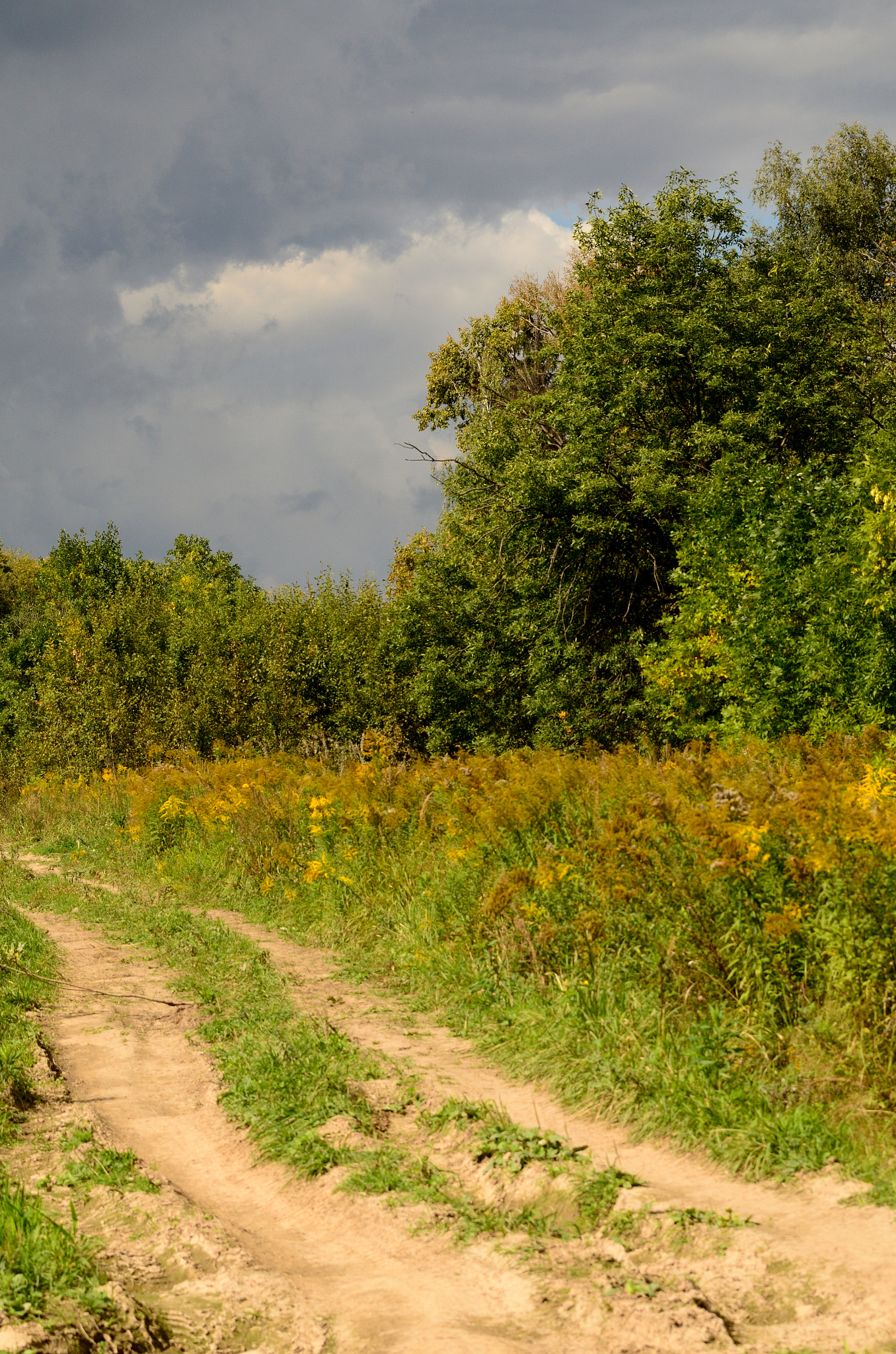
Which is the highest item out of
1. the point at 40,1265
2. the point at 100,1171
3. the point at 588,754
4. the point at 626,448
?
the point at 626,448

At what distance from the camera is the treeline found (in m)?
13.2

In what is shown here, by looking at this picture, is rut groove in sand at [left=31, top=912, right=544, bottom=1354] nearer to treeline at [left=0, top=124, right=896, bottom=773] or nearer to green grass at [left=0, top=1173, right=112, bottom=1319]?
green grass at [left=0, top=1173, right=112, bottom=1319]

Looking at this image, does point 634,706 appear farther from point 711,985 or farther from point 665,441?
point 711,985

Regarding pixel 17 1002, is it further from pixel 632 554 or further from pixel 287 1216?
pixel 632 554

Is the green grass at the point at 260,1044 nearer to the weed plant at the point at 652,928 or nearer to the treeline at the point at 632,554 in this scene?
the weed plant at the point at 652,928

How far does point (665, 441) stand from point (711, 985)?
49.5ft

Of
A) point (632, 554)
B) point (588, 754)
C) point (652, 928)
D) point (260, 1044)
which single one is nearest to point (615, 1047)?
point (652, 928)

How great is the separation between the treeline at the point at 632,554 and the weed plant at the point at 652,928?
4.03 m

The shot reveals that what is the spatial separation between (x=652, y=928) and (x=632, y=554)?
15.0 metres

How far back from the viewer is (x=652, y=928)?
237 inches

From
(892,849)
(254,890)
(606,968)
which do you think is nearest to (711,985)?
(606,968)

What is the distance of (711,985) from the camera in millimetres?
5523

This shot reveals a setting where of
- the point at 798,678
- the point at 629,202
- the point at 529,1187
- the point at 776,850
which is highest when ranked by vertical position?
the point at 629,202

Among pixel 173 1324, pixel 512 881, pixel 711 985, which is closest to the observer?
pixel 173 1324
